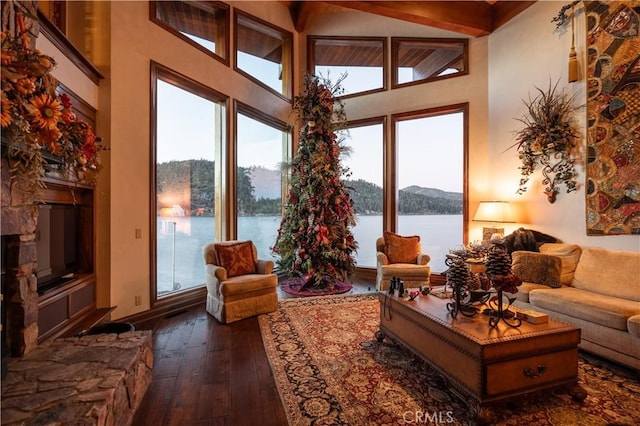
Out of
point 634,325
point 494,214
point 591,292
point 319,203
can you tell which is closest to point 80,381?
point 319,203

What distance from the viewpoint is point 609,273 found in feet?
10.3

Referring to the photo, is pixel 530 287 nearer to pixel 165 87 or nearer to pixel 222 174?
pixel 222 174

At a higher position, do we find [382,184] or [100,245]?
[382,184]

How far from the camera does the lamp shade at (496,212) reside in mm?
4586

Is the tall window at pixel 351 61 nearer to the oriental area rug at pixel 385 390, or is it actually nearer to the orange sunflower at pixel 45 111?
the oriental area rug at pixel 385 390

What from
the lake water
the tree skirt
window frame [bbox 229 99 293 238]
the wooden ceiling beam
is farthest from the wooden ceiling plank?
the tree skirt

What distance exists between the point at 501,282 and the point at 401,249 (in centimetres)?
291

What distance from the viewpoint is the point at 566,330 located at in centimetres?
204

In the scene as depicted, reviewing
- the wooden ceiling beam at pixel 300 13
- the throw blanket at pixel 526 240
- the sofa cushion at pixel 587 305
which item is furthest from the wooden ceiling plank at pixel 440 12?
the sofa cushion at pixel 587 305

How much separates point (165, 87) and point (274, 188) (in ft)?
8.28

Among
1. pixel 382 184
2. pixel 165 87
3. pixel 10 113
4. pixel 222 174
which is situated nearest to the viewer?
pixel 10 113

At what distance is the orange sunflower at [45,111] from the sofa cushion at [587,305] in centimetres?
424

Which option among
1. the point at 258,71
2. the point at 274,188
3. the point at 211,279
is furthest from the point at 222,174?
the point at 258,71

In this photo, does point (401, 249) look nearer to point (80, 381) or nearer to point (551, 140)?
point (551, 140)
